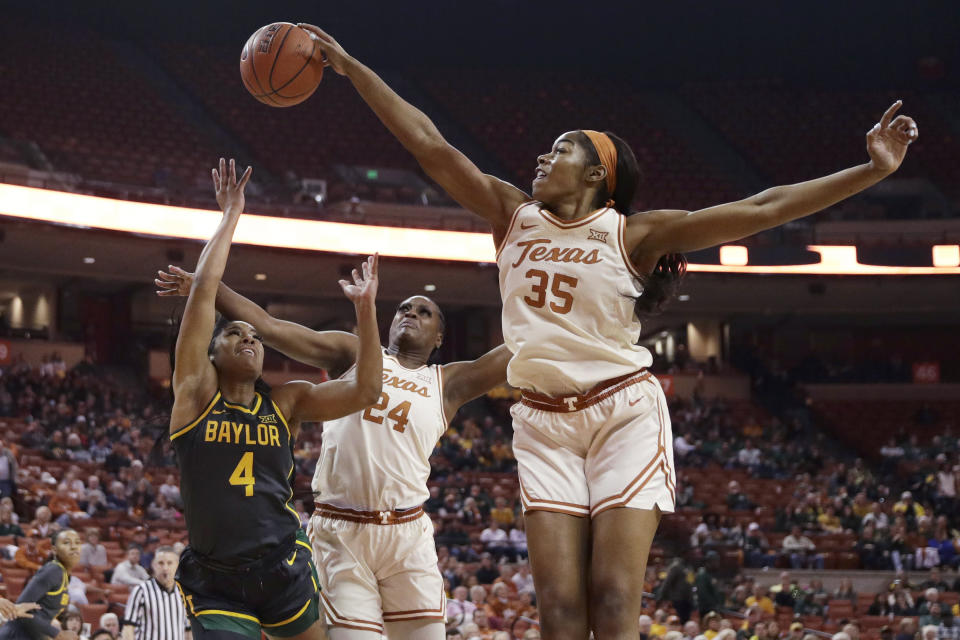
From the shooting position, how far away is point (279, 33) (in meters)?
4.20

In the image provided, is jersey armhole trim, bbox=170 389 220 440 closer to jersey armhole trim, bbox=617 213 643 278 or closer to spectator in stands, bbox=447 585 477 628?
jersey armhole trim, bbox=617 213 643 278

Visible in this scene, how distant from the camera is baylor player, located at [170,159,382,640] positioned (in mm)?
3928

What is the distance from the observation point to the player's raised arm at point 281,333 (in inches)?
176

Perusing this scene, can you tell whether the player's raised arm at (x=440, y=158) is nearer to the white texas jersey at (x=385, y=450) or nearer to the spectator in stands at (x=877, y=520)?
the white texas jersey at (x=385, y=450)

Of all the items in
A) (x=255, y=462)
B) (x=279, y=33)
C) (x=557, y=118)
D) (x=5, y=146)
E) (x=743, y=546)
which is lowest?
(x=743, y=546)

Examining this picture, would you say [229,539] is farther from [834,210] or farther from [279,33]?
[834,210]

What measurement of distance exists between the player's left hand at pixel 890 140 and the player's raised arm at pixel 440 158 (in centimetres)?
102

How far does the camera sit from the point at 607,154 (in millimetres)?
3559

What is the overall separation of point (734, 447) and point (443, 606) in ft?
55.6

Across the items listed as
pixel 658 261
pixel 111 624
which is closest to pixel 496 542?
pixel 111 624

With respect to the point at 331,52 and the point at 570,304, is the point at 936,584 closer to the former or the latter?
the point at 570,304

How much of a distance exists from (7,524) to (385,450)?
8267 mm

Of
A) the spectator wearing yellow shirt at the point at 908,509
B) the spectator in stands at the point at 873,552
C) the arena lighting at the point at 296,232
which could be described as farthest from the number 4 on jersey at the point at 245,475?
the arena lighting at the point at 296,232

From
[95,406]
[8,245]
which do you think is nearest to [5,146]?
[8,245]
